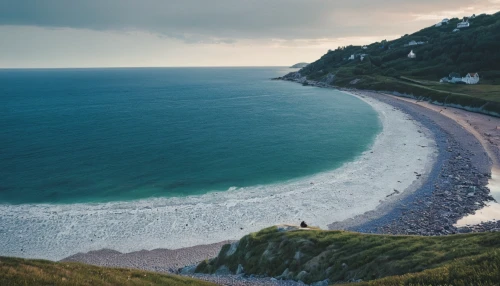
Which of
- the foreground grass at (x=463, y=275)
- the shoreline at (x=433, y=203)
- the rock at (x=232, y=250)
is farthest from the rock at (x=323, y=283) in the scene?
the rock at (x=232, y=250)

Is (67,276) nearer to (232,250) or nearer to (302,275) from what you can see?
(302,275)

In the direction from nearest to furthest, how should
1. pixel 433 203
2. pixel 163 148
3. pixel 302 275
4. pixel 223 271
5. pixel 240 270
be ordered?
pixel 302 275
pixel 240 270
pixel 223 271
pixel 433 203
pixel 163 148

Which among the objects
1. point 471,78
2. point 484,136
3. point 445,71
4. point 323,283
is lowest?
point 323,283

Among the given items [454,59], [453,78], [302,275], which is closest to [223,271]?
[302,275]

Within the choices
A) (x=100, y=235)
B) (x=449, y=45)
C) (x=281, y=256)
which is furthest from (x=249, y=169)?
(x=449, y=45)

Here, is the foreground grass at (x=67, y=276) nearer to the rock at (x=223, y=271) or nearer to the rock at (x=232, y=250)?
the rock at (x=223, y=271)

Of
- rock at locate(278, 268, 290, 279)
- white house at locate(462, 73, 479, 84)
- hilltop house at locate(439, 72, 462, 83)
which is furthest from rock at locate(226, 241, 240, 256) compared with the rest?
hilltop house at locate(439, 72, 462, 83)
